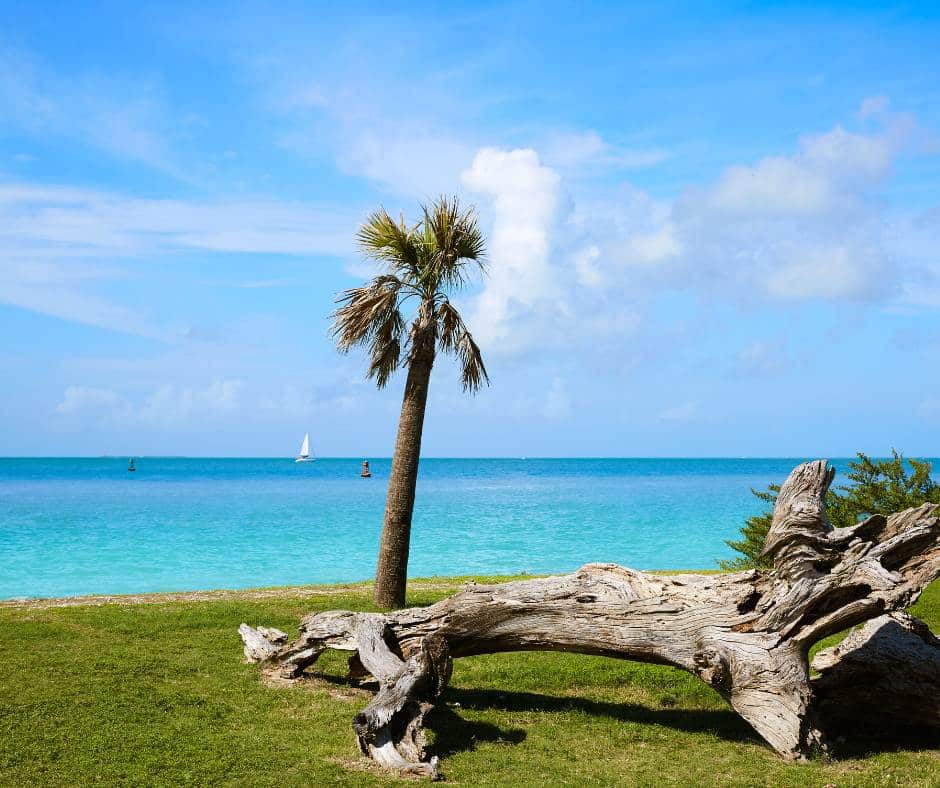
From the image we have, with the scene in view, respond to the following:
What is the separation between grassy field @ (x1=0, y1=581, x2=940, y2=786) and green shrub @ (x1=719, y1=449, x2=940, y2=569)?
9470 mm

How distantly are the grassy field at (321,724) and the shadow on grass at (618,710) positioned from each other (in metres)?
0.02

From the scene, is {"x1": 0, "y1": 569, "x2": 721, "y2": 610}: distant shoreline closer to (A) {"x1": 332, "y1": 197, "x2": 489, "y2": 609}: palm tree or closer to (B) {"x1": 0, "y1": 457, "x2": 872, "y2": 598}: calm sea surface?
(A) {"x1": 332, "y1": 197, "x2": 489, "y2": 609}: palm tree

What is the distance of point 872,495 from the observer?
62.6ft

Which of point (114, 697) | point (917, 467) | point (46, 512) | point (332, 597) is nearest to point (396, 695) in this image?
point (114, 697)

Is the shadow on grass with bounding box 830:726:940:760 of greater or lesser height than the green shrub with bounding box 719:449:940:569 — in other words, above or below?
below

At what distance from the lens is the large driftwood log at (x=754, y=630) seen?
7.47m

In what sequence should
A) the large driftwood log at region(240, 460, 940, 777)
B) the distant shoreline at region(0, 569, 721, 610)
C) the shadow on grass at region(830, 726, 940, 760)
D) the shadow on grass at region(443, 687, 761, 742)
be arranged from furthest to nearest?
1. the distant shoreline at region(0, 569, 721, 610)
2. the shadow on grass at region(443, 687, 761, 742)
3. the shadow on grass at region(830, 726, 940, 760)
4. the large driftwood log at region(240, 460, 940, 777)

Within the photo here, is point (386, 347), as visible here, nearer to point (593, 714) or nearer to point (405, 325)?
point (405, 325)

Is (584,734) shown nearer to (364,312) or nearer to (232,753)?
(232,753)

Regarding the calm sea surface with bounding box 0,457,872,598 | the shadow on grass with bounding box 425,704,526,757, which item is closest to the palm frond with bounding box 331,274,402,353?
the shadow on grass with bounding box 425,704,526,757

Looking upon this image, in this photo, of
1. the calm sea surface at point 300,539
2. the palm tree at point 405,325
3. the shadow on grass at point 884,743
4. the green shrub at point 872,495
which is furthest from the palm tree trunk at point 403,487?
the calm sea surface at point 300,539

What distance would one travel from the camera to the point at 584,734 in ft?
27.1

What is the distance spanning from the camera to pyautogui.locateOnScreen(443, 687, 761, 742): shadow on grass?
851 centimetres

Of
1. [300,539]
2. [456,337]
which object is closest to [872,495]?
[456,337]
